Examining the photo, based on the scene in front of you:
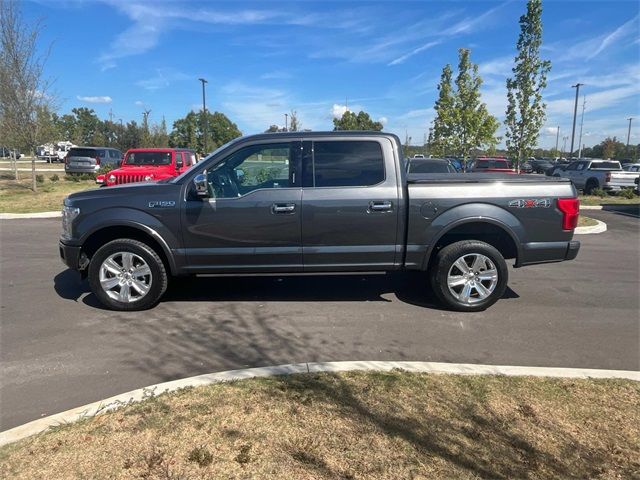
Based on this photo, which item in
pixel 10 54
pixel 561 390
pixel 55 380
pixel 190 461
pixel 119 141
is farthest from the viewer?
pixel 119 141

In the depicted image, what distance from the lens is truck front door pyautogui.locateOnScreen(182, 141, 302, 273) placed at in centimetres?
509

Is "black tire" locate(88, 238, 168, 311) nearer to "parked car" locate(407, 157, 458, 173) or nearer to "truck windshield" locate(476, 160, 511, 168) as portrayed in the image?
"parked car" locate(407, 157, 458, 173)

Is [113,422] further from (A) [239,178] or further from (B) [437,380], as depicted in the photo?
(A) [239,178]

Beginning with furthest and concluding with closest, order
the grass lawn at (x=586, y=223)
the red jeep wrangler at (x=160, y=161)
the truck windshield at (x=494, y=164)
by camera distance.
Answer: the truck windshield at (x=494, y=164) → the red jeep wrangler at (x=160, y=161) → the grass lawn at (x=586, y=223)

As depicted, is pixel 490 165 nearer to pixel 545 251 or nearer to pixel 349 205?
pixel 545 251

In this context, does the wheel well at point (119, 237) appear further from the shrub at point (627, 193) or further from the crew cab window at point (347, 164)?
the shrub at point (627, 193)

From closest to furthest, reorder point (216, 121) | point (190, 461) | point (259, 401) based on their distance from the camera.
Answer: point (190, 461) < point (259, 401) < point (216, 121)

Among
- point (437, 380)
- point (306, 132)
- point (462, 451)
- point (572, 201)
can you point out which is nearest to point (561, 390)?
point (437, 380)

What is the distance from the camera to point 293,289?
6102 millimetres

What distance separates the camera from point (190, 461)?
2559 mm

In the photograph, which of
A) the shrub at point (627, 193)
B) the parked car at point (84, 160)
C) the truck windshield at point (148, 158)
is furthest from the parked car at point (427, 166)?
the parked car at point (84, 160)

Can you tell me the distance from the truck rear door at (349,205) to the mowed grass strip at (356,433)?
76.3 inches

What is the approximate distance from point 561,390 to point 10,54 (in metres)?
20.0

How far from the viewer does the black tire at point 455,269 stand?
205 inches
